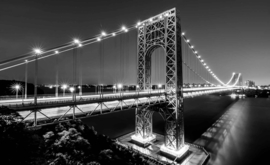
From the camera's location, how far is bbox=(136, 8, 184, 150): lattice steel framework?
58.0 ft

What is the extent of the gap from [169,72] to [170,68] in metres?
0.70

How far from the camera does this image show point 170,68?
18.2 m

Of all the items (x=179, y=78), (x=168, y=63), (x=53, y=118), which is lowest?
(x=53, y=118)

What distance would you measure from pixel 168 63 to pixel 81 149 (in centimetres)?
1456

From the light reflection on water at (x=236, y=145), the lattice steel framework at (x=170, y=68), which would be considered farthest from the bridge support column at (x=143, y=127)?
the light reflection on water at (x=236, y=145)

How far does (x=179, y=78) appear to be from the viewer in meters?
18.2

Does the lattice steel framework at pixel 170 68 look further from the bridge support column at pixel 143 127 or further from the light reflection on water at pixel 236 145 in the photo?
the light reflection on water at pixel 236 145

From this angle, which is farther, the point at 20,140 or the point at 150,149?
the point at 150,149

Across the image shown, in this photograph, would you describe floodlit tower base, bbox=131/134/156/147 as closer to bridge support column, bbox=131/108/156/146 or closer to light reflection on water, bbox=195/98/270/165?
bridge support column, bbox=131/108/156/146

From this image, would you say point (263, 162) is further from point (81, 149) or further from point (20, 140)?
point (20, 140)

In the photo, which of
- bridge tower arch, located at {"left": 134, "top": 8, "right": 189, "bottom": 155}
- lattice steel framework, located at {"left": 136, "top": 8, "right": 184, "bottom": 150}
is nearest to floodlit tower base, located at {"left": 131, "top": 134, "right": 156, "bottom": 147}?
bridge tower arch, located at {"left": 134, "top": 8, "right": 189, "bottom": 155}

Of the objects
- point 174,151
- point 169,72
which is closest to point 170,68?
point 169,72

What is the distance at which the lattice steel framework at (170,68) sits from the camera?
17688mm

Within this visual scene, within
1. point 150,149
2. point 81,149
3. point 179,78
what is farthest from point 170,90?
point 81,149
